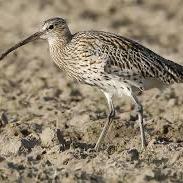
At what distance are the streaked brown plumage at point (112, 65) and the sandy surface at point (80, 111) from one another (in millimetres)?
655

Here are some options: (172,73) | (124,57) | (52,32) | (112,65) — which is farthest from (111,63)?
(52,32)

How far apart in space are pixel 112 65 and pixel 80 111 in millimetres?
2335

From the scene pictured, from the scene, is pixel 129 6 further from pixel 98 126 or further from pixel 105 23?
pixel 98 126

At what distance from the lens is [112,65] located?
11.9 metres

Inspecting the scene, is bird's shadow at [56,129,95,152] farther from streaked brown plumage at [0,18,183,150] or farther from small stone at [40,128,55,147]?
streaked brown plumage at [0,18,183,150]

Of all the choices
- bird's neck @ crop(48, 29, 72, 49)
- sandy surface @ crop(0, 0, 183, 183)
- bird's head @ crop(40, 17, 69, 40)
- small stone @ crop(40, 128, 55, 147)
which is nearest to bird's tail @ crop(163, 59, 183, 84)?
sandy surface @ crop(0, 0, 183, 183)

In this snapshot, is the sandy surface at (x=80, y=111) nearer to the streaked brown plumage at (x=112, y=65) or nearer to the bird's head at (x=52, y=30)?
the streaked brown plumage at (x=112, y=65)

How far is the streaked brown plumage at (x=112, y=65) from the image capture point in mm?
11781

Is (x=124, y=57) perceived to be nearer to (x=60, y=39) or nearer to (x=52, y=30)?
(x=60, y=39)

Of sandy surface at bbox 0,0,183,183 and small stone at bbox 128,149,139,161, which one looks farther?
→ small stone at bbox 128,149,139,161

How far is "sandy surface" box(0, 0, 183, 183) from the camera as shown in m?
9.56

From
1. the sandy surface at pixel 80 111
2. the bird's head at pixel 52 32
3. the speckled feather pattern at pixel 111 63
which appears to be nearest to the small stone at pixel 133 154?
the sandy surface at pixel 80 111

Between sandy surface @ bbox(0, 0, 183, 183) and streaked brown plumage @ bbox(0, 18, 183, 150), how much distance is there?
655 mm

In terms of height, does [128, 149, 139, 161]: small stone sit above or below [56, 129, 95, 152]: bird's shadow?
below
